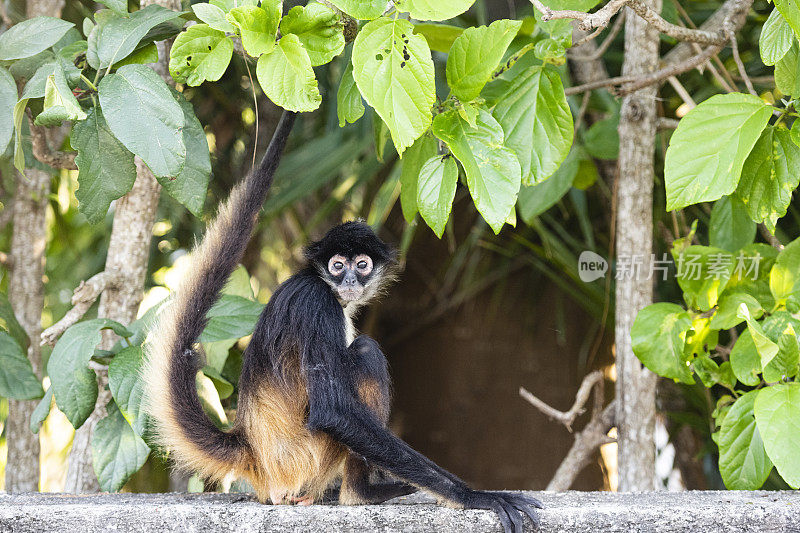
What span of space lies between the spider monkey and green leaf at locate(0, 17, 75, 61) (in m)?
0.60

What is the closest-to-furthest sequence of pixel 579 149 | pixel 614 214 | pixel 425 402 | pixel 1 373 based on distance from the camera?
pixel 1 373
pixel 579 149
pixel 614 214
pixel 425 402

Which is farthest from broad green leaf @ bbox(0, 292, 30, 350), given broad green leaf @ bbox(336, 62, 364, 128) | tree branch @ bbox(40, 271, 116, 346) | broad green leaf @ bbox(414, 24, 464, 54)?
broad green leaf @ bbox(414, 24, 464, 54)

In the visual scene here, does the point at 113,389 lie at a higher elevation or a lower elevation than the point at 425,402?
higher

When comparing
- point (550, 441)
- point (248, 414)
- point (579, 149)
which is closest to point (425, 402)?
point (550, 441)

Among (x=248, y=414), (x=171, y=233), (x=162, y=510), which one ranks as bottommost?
(x=162, y=510)

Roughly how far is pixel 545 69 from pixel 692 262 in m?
0.79

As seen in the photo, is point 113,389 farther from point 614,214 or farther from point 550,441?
point 550,441

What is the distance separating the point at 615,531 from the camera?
69.9 inches

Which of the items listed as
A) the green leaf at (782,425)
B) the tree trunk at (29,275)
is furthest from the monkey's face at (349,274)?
the tree trunk at (29,275)

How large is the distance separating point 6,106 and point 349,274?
3.18 ft

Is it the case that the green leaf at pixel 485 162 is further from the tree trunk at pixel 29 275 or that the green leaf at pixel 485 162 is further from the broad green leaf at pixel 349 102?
the tree trunk at pixel 29 275

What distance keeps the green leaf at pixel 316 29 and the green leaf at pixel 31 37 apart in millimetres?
646

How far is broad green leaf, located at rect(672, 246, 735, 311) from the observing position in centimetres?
232

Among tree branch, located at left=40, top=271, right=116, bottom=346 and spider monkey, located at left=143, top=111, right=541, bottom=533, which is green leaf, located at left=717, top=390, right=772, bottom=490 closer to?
spider monkey, located at left=143, top=111, right=541, bottom=533
